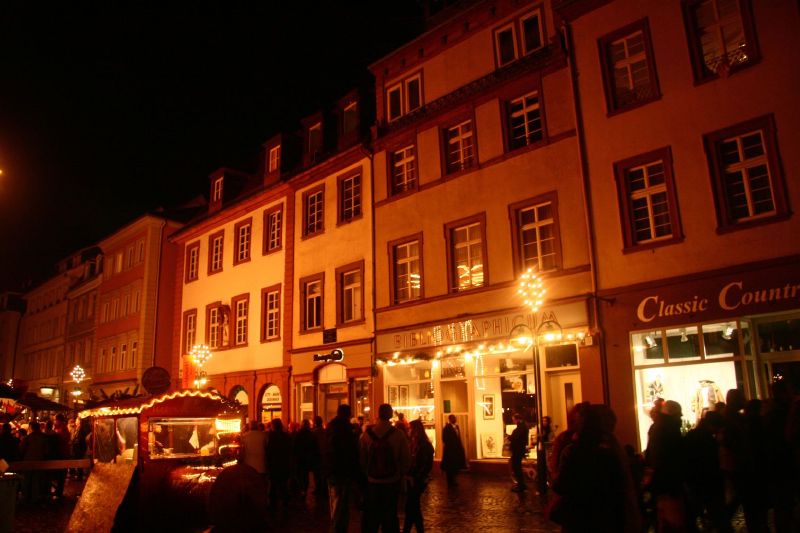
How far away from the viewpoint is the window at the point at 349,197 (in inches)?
966

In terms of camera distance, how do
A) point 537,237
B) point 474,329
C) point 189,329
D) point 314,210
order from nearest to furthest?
point 537,237 → point 474,329 → point 314,210 → point 189,329

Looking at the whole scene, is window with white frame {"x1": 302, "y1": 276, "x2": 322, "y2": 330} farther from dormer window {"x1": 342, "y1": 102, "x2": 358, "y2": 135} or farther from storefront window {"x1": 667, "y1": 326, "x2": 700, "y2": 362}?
storefront window {"x1": 667, "y1": 326, "x2": 700, "y2": 362}

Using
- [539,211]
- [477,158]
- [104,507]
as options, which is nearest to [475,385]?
[539,211]

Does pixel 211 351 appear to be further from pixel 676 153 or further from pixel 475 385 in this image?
pixel 676 153

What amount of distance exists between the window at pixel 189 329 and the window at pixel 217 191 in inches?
228

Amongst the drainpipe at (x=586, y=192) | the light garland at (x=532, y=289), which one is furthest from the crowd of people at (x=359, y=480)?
the drainpipe at (x=586, y=192)

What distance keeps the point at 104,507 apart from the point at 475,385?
1176 cm

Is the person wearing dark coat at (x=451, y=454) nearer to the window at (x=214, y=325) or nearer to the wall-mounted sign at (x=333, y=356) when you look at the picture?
the wall-mounted sign at (x=333, y=356)

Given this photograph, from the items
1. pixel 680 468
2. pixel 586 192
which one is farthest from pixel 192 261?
pixel 680 468

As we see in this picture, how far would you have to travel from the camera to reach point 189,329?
109ft

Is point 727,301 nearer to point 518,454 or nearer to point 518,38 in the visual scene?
point 518,454

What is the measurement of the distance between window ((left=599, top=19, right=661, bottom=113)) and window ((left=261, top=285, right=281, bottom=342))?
15938 mm

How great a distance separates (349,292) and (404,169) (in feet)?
16.3

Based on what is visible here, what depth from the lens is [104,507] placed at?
32.3ft
